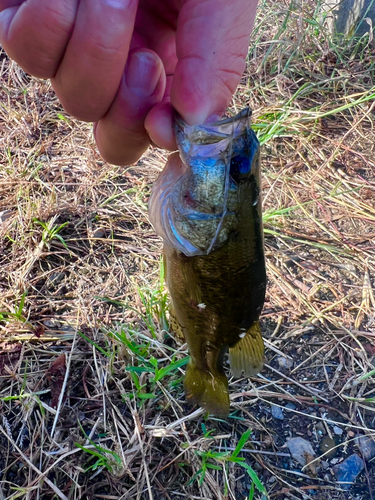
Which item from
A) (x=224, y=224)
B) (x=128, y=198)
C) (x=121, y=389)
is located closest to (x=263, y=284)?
(x=224, y=224)

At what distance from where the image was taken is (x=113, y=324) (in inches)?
86.5

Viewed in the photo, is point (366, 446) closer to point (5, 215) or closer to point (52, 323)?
point (52, 323)

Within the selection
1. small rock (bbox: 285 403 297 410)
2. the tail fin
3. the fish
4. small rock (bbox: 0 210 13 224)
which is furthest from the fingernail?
small rock (bbox: 285 403 297 410)

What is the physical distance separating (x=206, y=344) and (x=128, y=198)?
144cm

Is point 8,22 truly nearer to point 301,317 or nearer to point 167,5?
point 167,5

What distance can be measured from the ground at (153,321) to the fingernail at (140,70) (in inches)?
44.2

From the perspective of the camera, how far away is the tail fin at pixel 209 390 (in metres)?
1.78

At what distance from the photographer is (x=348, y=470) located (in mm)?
1880

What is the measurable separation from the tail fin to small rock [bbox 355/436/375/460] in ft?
2.33

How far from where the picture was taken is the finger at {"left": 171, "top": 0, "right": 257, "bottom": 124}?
1.26 metres

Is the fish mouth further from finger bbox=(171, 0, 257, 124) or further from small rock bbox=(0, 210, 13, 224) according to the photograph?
small rock bbox=(0, 210, 13, 224)

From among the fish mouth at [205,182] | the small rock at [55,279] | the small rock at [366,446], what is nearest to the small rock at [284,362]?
the small rock at [366,446]

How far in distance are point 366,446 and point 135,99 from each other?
1.93 metres

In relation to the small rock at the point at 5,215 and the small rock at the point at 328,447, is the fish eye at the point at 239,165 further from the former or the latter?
the small rock at the point at 5,215
